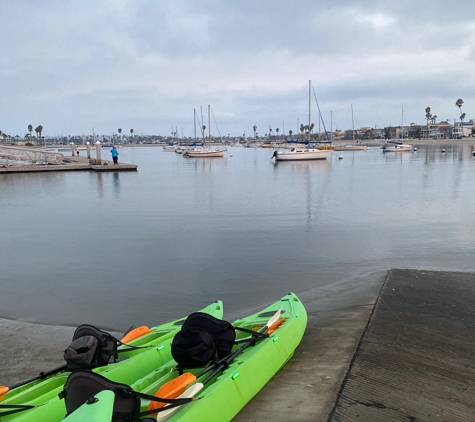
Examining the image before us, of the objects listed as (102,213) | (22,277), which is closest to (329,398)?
(22,277)

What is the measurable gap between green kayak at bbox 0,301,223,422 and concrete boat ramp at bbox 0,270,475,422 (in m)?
1.21

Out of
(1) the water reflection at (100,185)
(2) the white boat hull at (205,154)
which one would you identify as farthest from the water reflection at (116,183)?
(2) the white boat hull at (205,154)

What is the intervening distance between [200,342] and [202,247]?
7.57 meters

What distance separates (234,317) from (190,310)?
34.9 inches

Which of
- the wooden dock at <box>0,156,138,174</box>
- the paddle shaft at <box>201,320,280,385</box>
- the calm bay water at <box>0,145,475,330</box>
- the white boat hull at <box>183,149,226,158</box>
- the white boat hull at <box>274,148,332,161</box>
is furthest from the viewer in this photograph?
the white boat hull at <box>183,149,226,158</box>

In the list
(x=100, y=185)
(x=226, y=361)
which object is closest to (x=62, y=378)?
(x=226, y=361)

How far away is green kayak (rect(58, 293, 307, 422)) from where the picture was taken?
333cm

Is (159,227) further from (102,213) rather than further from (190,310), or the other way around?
(190,310)

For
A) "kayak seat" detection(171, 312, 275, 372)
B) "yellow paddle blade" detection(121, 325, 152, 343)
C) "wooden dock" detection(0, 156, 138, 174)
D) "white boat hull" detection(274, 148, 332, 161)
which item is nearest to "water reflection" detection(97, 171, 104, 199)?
"wooden dock" detection(0, 156, 138, 174)

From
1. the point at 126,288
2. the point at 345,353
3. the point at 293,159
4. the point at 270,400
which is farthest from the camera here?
the point at 293,159

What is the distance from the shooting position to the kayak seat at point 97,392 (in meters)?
3.03

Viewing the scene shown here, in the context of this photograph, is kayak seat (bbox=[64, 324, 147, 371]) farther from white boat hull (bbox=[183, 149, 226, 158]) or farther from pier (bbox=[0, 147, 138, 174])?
white boat hull (bbox=[183, 149, 226, 158])

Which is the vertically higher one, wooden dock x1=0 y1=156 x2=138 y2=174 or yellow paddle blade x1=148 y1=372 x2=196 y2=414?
wooden dock x1=0 y1=156 x2=138 y2=174

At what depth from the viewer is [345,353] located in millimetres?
4691
